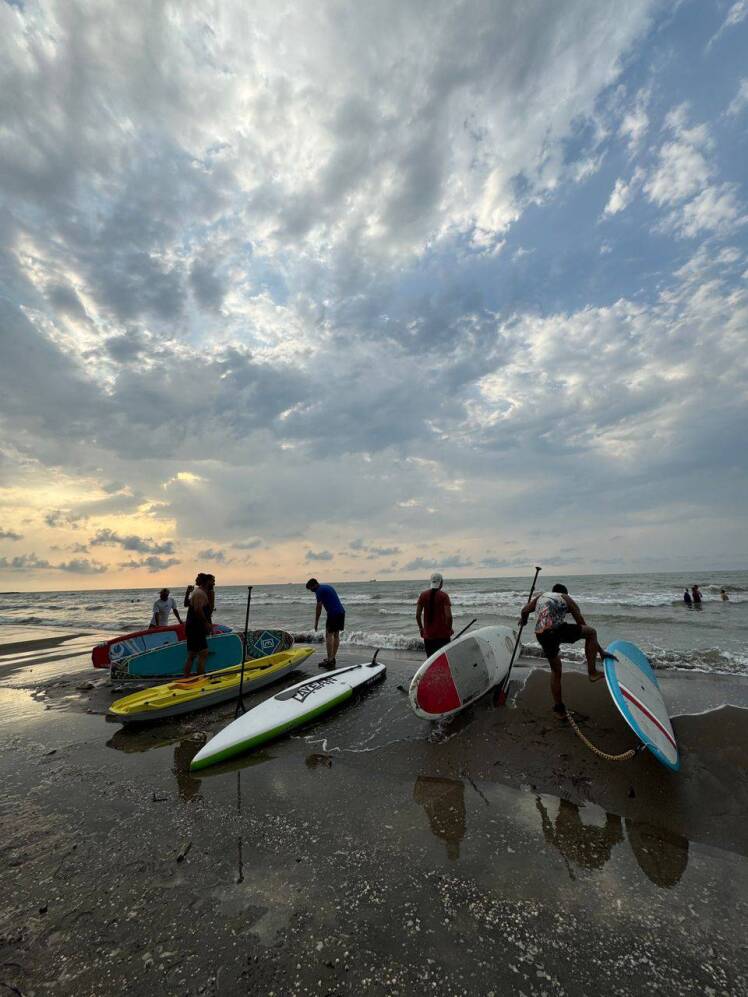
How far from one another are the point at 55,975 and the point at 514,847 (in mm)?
3266

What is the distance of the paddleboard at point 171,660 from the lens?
9234 millimetres

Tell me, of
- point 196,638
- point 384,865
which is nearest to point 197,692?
point 196,638

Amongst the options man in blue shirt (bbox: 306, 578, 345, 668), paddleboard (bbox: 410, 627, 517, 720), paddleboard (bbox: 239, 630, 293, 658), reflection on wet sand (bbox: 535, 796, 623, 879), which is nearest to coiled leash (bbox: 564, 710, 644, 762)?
reflection on wet sand (bbox: 535, 796, 623, 879)

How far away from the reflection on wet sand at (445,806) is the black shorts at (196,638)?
588cm

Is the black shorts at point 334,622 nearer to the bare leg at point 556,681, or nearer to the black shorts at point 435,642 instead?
the black shorts at point 435,642

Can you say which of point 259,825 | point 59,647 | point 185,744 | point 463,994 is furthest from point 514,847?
point 59,647

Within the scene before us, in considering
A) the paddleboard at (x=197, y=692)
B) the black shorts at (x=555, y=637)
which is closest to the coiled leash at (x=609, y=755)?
the black shorts at (x=555, y=637)

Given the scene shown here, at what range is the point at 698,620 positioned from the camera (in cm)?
1798

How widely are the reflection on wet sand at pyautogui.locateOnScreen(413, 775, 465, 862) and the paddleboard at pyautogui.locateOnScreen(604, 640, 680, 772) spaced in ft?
6.61

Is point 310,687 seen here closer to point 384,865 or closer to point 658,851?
point 384,865

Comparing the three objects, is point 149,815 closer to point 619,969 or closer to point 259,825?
point 259,825

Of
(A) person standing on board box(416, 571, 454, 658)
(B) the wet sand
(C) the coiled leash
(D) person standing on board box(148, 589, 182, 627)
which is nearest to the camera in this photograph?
(B) the wet sand

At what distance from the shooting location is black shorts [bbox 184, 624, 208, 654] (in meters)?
9.10

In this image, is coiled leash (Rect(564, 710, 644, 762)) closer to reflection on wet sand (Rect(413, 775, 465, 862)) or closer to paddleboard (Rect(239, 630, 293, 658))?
reflection on wet sand (Rect(413, 775, 465, 862))
